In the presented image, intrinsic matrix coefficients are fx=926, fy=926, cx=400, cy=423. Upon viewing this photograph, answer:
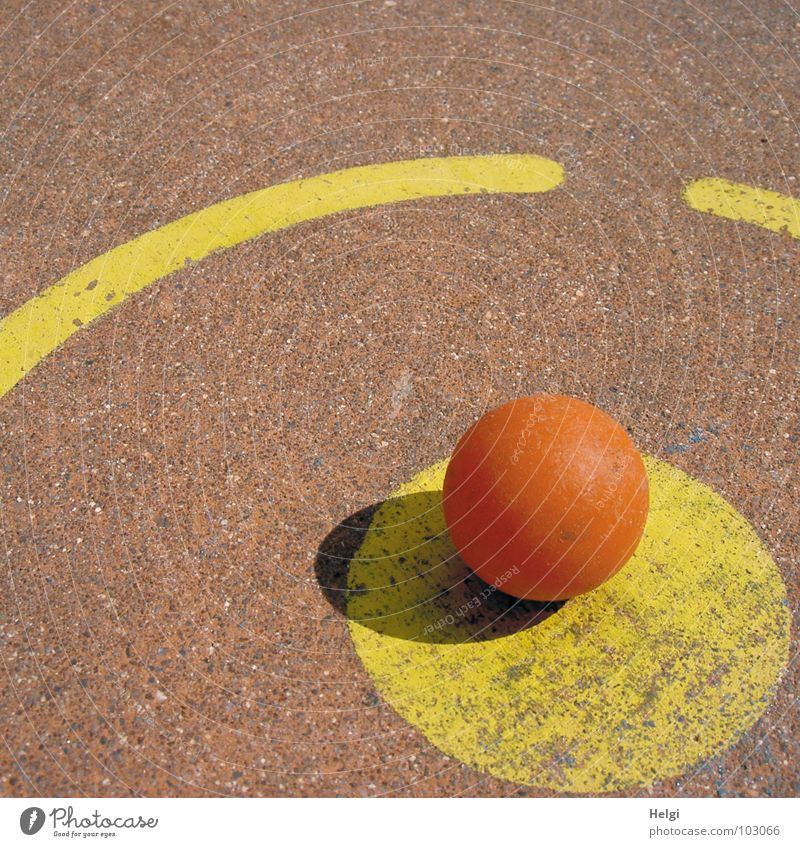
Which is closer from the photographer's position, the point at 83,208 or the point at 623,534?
the point at 623,534

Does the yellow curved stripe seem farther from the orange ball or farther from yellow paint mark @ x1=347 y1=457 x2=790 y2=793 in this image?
the orange ball

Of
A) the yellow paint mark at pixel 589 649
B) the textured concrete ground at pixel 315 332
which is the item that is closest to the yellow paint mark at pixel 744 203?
the textured concrete ground at pixel 315 332

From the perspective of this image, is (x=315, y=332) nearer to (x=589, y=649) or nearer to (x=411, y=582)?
(x=411, y=582)

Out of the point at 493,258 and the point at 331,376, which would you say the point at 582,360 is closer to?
the point at 493,258

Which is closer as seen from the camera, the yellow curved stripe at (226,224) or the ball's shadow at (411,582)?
the ball's shadow at (411,582)

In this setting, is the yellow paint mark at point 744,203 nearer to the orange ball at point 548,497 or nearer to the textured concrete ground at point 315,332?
the textured concrete ground at point 315,332
